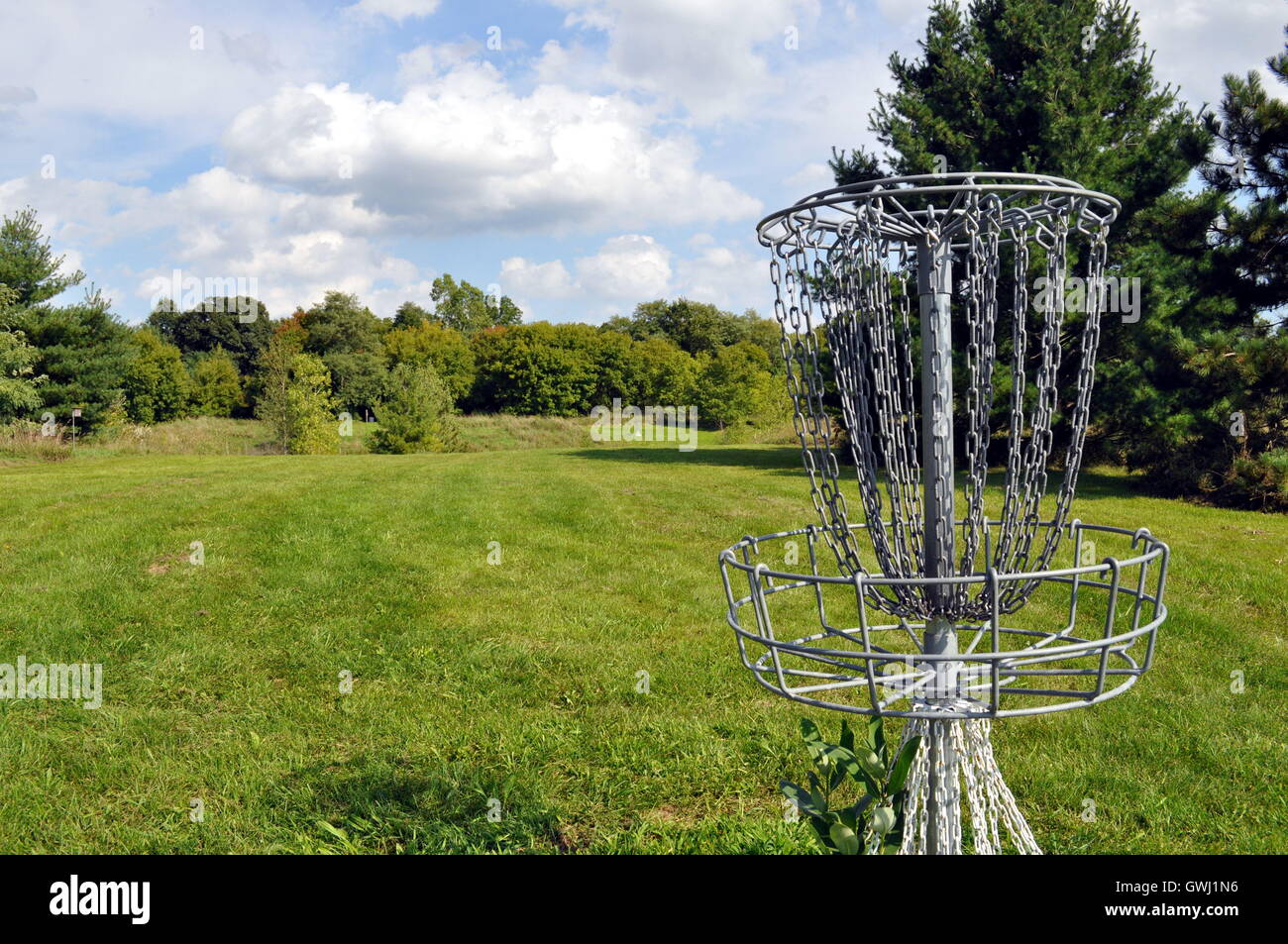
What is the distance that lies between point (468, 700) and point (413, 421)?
74.4ft

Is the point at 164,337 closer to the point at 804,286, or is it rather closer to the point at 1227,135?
the point at 1227,135

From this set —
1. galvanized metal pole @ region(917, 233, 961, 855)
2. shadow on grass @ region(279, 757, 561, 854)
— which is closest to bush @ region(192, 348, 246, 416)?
shadow on grass @ region(279, 757, 561, 854)

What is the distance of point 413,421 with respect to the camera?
27.5 m

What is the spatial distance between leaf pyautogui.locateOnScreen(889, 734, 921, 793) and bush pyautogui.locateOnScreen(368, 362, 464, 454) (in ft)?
84.4

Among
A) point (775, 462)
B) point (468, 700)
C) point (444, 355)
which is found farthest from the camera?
point (444, 355)

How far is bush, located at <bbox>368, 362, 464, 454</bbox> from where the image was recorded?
2717cm

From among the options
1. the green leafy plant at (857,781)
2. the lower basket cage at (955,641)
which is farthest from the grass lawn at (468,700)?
the green leafy plant at (857,781)

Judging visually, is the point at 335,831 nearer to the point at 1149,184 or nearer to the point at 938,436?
the point at 938,436

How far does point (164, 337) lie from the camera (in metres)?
58.9

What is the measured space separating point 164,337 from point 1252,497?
62.1m

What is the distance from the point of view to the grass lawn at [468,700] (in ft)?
14.2

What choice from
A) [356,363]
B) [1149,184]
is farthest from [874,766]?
[356,363]

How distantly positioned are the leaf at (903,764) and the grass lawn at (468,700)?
1.51 metres
